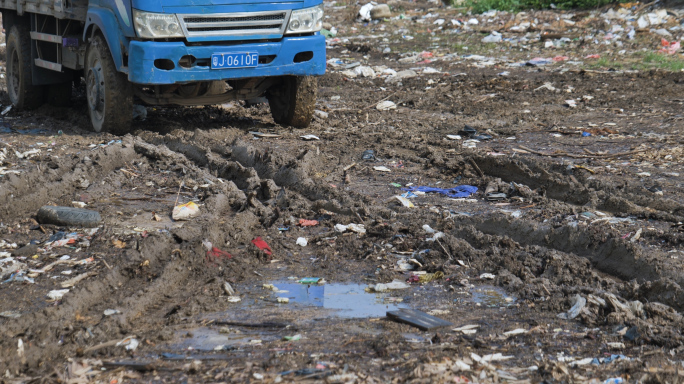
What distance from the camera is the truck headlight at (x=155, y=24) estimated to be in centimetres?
656

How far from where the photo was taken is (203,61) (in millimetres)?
6824

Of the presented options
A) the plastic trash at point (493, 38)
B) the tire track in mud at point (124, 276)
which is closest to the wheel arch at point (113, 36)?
the tire track in mud at point (124, 276)

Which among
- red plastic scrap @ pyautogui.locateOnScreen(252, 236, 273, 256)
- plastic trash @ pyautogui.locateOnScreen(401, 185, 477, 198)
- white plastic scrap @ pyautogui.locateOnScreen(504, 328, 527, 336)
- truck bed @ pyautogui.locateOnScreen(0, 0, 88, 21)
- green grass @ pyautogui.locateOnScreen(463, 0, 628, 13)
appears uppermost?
truck bed @ pyautogui.locateOnScreen(0, 0, 88, 21)

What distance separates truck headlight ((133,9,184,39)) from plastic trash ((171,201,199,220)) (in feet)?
7.11

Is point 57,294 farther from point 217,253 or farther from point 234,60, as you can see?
point 234,60

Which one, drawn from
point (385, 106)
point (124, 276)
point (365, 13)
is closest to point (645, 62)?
point (385, 106)

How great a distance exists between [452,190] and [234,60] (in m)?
2.56

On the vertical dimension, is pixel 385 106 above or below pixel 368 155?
below

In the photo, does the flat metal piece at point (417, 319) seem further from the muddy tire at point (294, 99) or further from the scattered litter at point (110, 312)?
the muddy tire at point (294, 99)

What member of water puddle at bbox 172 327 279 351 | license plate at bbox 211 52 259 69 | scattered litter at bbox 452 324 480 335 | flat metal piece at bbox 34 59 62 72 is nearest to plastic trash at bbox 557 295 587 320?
scattered litter at bbox 452 324 480 335

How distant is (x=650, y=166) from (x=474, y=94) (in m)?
3.87

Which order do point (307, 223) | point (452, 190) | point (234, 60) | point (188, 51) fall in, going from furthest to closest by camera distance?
point (234, 60) → point (188, 51) → point (452, 190) → point (307, 223)

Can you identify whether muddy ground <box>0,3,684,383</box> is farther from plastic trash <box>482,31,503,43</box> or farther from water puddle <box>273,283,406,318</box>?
plastic trash <box>482,31,503,43</box>

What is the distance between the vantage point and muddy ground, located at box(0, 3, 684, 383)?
304cm
